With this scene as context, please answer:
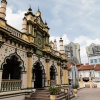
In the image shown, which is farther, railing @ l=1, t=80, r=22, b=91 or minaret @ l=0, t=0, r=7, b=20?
minaret @ l=0, t=0, r=7, b=20

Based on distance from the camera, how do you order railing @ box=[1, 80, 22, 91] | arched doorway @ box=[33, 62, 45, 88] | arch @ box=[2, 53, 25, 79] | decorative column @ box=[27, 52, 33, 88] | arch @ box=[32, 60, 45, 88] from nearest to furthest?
railing @ box=[1, 80, 22, 91] → arch @ box=[2, 53, 25, 79] → decorative column @ box=[27, 52, 33, 88] → arch @ box=[32, 60, 45, 88] → arched doorway @ box=[33, 62, 45, 88]

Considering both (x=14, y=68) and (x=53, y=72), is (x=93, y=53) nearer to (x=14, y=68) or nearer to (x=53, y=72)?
(x=53, y=72)

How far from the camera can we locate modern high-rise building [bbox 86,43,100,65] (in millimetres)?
52503

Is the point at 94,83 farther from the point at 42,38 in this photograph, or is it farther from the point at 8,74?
the point at 8,74

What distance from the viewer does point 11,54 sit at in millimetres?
12617

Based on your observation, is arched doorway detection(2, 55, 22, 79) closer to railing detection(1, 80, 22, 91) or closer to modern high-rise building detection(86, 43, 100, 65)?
railing detection(1, 80, 22, 91)

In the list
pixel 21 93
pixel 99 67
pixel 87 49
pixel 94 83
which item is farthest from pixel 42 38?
pixel 87 49

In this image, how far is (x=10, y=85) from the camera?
1228cm

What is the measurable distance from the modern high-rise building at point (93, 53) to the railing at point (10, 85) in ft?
144

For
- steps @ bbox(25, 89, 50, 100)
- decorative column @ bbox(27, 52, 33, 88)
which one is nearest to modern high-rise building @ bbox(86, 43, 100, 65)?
steps @ bbox(25, 89, 50, 100)

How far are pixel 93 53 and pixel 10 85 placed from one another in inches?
2025

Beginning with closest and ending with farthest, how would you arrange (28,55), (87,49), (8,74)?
(8,74) → (28,55) → (87,49)

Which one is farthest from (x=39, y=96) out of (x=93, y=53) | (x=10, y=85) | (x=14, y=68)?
(x=93, y=53)

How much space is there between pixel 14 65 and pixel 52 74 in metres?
8.47
